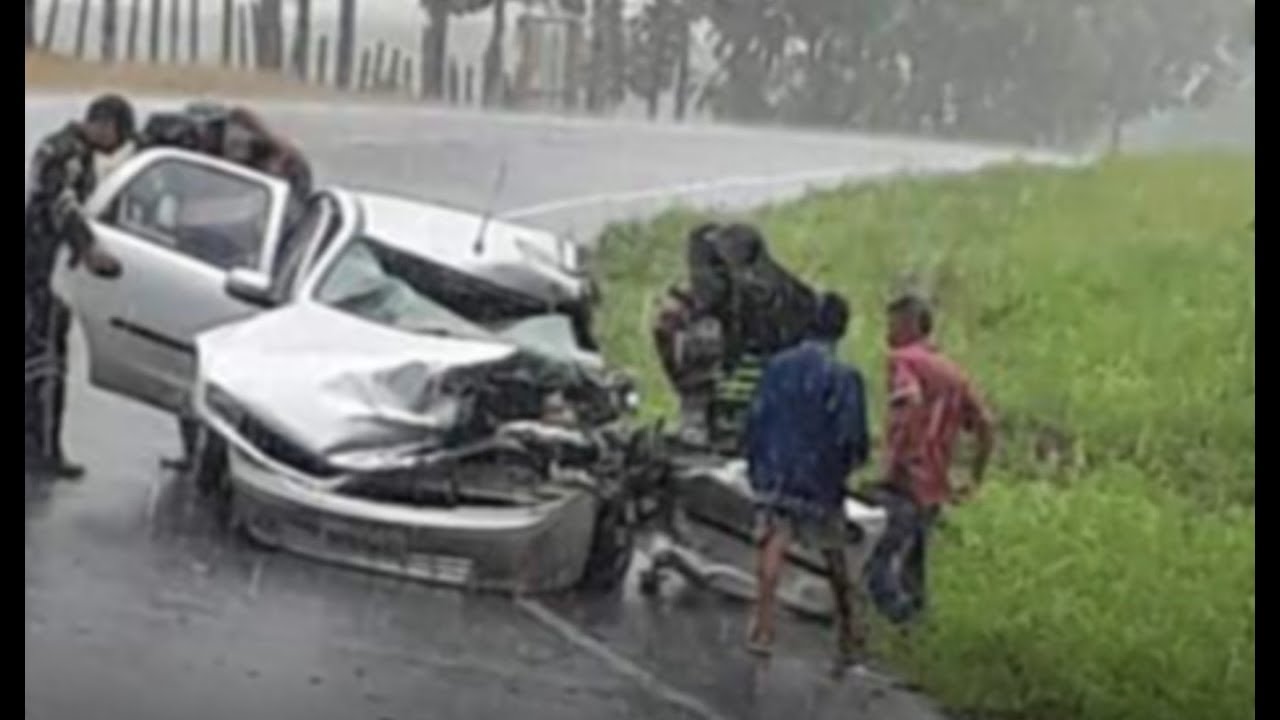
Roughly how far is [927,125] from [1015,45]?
0.21m

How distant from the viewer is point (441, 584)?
456cm

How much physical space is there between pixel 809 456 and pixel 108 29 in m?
1.45

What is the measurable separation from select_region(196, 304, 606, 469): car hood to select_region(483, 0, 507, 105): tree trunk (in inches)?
18.4

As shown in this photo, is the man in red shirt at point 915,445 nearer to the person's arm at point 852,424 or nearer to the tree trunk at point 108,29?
the person's arm at point 852,424

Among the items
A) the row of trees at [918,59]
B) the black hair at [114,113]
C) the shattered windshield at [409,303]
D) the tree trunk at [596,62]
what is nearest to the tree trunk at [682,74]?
the row of trees at [918,59]

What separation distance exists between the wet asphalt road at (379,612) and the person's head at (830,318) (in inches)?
8.8

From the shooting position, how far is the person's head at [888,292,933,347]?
446 centimetres

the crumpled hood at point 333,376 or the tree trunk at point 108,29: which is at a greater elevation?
the tree trunk at point 108,29

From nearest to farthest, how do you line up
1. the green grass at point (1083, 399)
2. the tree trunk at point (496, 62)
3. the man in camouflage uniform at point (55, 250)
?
the green grass at point (1083, 399) < the man in camouflage uniform at point (55, 250) < the tree trunk at point (496, 62)

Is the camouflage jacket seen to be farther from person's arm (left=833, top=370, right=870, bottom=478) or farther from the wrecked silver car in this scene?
person's arm (left=833, top=370, right=870, bottom=478)

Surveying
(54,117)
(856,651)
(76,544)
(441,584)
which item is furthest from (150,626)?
(856,651)

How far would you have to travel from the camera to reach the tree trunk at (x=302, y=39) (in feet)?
15.2

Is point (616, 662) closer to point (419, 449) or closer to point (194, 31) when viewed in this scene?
point (419, 449)

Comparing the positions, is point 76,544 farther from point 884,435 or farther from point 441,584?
point 884,435
